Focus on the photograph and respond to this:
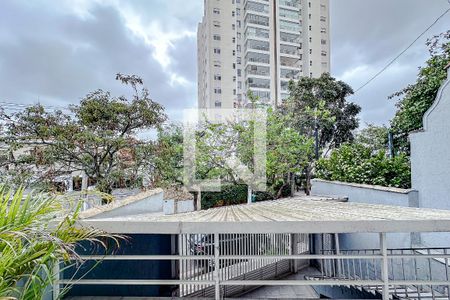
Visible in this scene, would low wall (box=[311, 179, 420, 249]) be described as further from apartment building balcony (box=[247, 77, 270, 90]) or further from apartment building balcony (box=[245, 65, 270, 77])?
apartment building balcony (box=[245, 65, 270, 77])

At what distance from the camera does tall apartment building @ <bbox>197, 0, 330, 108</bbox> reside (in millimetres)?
44344

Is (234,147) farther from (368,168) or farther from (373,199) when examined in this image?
(373,199)

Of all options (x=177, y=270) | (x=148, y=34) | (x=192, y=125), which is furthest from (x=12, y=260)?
(x=148, y=34)

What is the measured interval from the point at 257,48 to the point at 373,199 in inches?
1533

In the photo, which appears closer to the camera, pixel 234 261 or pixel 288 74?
pixel 234 261

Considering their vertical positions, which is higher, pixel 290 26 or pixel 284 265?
pixel 290 26

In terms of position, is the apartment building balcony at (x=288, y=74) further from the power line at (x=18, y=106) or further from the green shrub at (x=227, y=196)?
the power line at (x=18, y=106)

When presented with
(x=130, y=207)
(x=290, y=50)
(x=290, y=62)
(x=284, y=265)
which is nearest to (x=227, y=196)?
(x=284, y=265)

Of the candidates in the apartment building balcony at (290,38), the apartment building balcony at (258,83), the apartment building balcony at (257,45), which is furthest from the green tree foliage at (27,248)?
the apartment building balcony at (290,38)

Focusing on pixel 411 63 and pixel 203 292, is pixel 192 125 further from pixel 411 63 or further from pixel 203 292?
pixel 411 63

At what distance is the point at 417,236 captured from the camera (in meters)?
7.77

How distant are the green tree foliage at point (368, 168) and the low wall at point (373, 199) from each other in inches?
33.9

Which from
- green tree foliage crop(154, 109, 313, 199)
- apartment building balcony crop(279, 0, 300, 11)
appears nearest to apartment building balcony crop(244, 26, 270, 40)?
apartment building balcony crop(279, 0, 300, 11)

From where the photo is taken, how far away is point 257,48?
44.3 m
